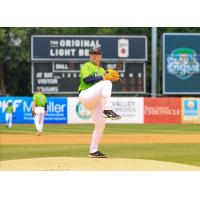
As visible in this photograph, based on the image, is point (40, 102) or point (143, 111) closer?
point (40, 102)

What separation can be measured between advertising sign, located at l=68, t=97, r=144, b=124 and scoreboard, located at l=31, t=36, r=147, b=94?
159cm

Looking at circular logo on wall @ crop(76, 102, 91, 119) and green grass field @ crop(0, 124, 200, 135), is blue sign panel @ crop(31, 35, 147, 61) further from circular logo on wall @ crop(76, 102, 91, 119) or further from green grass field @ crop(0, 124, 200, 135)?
green grass field @ crop(0, 124, 200, 135)

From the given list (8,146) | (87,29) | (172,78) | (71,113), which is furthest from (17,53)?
(8,146)

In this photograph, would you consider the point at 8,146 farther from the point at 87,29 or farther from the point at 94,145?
the point at 87,29

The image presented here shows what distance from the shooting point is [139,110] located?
2973cm

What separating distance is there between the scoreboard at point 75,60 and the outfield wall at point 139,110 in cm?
168

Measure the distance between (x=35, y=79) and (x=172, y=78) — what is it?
21.8 ft

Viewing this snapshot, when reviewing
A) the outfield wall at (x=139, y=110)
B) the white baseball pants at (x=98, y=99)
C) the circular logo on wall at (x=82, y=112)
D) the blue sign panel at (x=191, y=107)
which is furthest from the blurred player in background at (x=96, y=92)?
the blue sign panel at (x=191, y=107)

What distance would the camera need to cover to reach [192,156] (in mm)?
12281

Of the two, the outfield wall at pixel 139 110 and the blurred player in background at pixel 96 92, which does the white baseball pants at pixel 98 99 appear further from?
the outfield wall at pixel 139 110

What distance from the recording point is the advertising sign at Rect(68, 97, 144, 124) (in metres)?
29.5

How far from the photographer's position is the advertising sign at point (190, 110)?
29.3 metres

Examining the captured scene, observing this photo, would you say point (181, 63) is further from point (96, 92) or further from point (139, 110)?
point (96, 92)

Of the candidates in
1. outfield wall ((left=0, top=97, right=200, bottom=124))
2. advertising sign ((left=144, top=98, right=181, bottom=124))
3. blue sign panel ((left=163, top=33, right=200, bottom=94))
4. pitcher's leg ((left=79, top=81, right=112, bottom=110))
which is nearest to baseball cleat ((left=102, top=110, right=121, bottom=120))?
pitcher's leg ((left=79, top=81, right=112, bottom=110))
